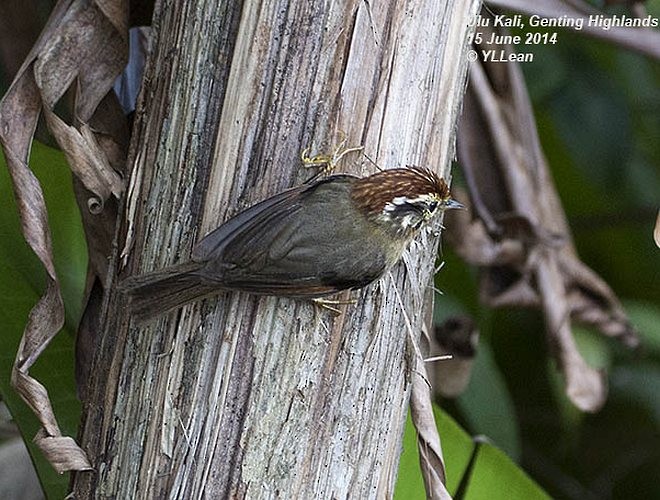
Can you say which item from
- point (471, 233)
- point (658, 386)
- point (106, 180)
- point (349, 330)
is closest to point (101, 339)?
point (106, 180)

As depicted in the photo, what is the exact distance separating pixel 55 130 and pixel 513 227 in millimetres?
924

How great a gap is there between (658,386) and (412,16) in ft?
5.91

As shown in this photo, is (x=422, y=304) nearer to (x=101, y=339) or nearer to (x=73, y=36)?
(x=101, y=339)

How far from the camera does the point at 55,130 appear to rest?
113 centimetres

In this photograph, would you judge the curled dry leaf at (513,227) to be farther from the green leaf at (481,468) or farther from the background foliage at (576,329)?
the green leaf at (481,468)

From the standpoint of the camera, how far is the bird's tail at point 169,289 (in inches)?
39.5

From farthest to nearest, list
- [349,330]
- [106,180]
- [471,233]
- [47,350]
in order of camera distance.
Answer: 1. [471,233]
2. [47,350]
3. [106,180]
4. [349,330]

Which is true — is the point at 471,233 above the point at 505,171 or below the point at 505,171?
below

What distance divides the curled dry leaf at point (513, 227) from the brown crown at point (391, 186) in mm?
696

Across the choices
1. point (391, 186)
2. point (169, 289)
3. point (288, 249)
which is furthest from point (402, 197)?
point (169, 289)

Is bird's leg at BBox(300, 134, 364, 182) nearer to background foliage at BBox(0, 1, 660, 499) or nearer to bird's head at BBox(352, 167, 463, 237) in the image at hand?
bird's head at BBox(352, 167, 463, 237)

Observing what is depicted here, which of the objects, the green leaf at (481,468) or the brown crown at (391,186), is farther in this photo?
the green leaf at (481,468)

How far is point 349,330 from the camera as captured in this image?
1035mm

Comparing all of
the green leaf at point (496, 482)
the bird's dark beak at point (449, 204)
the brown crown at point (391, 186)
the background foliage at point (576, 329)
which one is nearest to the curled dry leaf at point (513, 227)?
the background foliage at point (576, 329)
